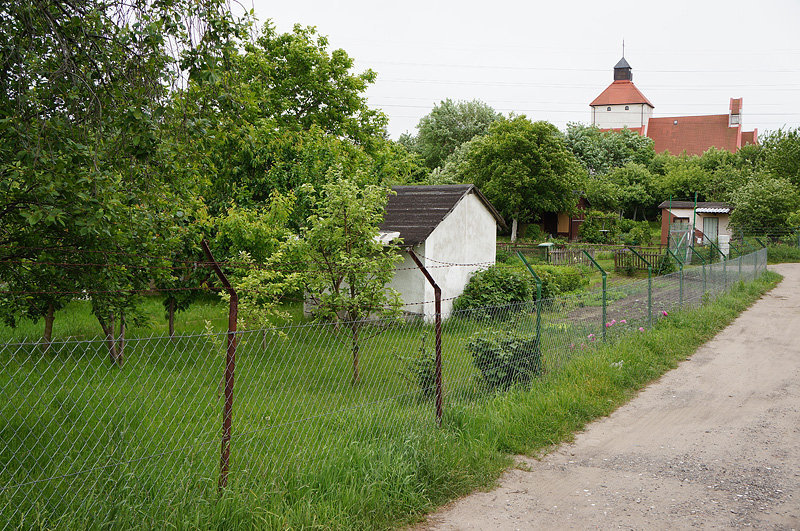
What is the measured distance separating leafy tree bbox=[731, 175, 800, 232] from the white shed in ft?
80.7

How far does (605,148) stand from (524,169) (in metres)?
18.4

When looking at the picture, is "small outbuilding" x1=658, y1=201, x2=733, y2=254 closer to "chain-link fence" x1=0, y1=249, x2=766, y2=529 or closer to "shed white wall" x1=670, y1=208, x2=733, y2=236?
"shed white wall" x1=670, y1=208, x2=733, y2=236

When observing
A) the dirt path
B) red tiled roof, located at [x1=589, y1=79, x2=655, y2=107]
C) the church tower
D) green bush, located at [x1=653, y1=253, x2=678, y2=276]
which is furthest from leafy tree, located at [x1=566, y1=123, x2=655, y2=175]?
the dirt path

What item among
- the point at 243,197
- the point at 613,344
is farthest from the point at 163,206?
the point at 243,197

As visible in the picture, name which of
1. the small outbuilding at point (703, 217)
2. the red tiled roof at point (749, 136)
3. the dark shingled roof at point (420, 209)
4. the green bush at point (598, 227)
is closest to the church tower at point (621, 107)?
the red tiled roof at point (749, 136)

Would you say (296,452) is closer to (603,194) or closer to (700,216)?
(700,216)

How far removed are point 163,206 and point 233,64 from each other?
5.27ft

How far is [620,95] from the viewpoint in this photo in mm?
92125

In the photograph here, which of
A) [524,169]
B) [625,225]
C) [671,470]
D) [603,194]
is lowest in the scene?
[671,470]

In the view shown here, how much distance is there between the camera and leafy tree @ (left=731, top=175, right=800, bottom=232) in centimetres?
3900

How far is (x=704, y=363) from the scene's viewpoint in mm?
11281

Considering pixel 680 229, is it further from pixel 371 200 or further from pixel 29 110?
pixel 29 110

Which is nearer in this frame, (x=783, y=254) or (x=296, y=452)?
(x=296, y=452)

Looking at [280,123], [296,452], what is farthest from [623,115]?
[296,452]
